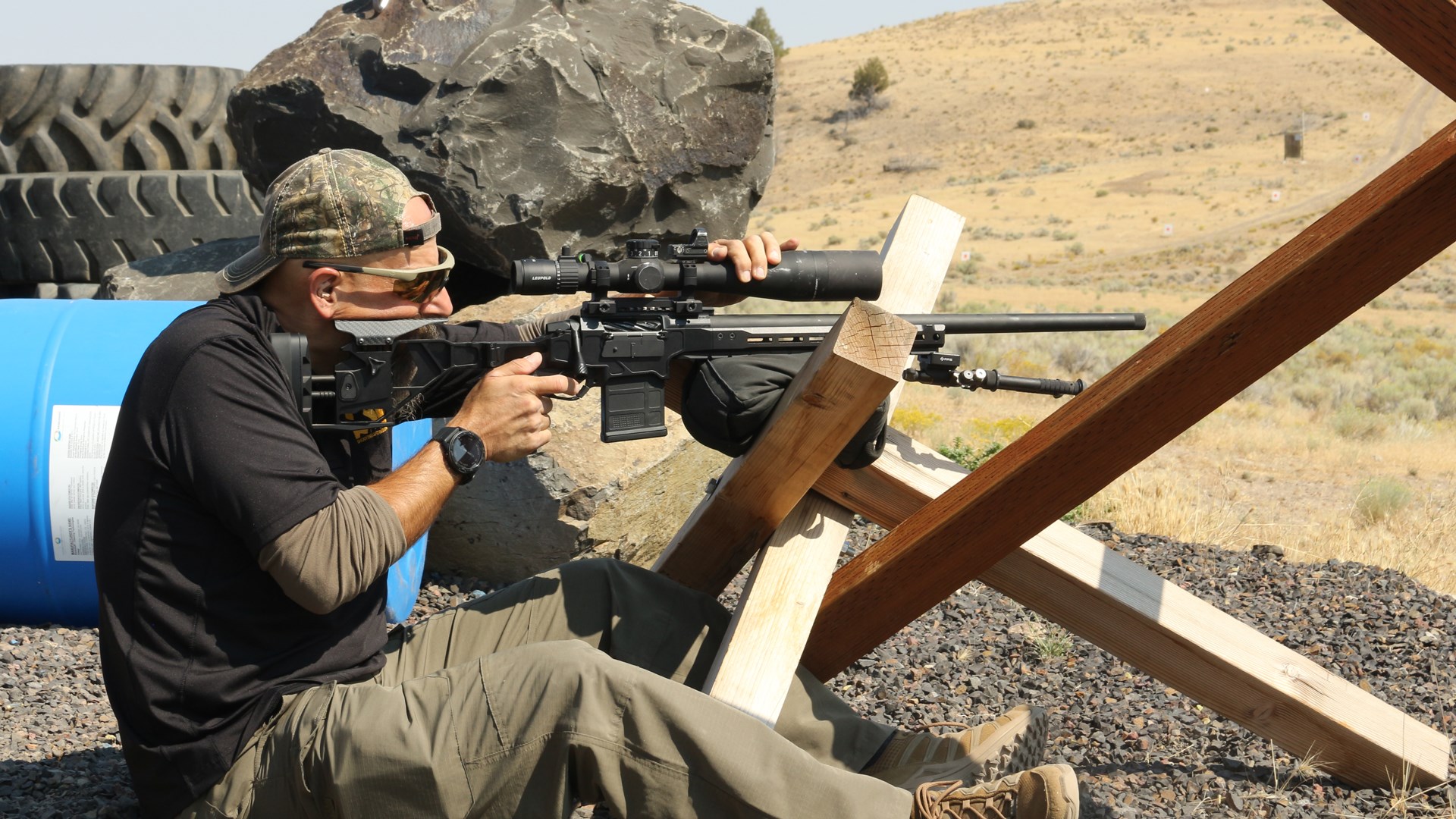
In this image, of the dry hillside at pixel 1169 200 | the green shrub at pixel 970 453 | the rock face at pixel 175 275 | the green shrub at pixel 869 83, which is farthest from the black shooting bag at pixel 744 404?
the green shrub at pixel 869 83

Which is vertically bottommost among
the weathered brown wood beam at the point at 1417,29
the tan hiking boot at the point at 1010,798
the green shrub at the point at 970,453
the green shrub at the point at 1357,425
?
the green shrub at the point at 1357,425

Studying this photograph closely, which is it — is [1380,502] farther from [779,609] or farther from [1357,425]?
[779,609]

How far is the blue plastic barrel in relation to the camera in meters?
4.39

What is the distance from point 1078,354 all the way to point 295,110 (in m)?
9.69

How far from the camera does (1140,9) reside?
72.1 meters

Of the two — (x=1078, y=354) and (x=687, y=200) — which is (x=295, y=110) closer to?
(x=687, y=200)

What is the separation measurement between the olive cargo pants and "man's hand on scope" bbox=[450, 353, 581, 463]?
0.62m

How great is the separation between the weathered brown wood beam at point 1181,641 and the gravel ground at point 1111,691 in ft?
0.38

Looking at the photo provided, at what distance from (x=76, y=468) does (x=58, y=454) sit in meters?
0.09

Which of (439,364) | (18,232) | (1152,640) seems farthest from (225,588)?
(18,232)

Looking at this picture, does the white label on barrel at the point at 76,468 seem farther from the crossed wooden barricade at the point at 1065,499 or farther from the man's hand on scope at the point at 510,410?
the crossed wooden barricade at the point at 1065,499

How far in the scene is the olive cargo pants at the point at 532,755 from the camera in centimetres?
239

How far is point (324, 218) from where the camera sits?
2.89 meters

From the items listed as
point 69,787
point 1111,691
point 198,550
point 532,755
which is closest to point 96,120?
point 69,787
